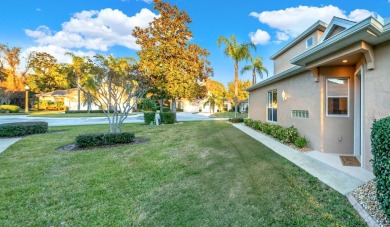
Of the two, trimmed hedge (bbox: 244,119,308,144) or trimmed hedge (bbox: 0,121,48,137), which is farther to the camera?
trimmed hedge (bbox: 0,121,48,137)

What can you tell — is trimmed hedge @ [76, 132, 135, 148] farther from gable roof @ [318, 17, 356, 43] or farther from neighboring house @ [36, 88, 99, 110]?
neighboring house @ [36, 88, 99, 110]

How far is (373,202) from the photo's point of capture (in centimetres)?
356

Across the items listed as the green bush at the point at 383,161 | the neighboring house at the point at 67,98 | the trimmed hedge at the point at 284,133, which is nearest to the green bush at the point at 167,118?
the trimmed hedge at the point at 284,133

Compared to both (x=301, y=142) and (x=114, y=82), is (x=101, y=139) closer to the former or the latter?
(x=114, y=82)

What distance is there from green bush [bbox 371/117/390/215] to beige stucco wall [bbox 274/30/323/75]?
8.78 m

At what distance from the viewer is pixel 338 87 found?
7.44m

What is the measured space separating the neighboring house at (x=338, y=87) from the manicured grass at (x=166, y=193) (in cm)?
220

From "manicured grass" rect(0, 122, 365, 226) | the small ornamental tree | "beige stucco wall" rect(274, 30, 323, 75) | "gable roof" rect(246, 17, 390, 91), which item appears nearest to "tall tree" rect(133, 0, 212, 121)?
the small ornamental tree

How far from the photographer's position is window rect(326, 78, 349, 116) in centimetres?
736

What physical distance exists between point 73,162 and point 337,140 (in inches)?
354

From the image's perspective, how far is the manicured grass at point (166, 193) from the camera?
3342 mm

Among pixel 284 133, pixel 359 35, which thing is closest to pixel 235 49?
pixel 284 133

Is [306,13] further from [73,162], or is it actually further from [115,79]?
[73,162]

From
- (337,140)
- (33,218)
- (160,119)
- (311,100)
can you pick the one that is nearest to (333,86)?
(311,100)
